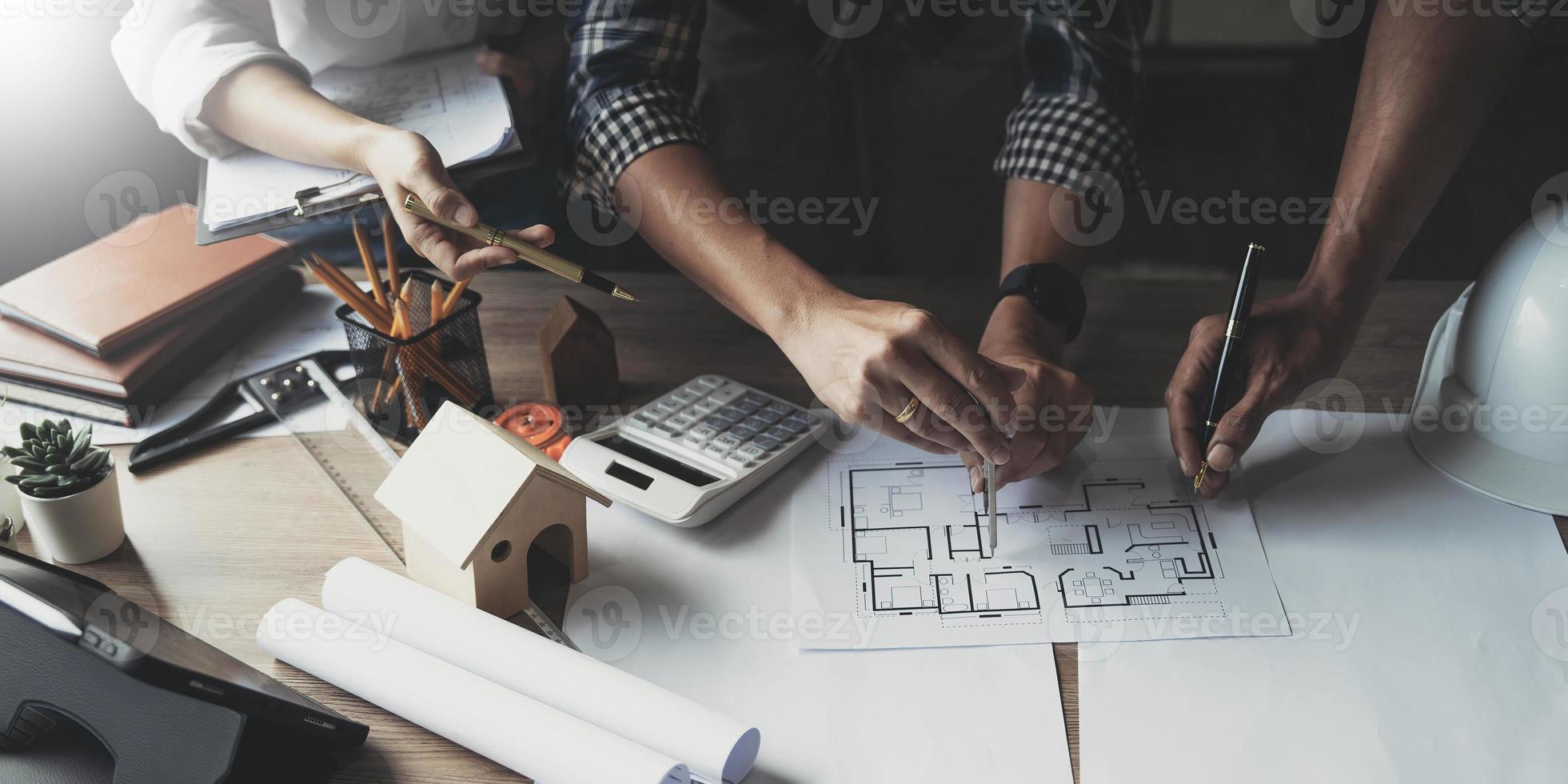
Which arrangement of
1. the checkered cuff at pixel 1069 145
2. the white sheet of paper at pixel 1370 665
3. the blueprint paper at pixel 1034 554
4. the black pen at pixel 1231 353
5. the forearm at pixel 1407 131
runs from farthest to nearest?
the checkered cuff at pixel 1069 145 < the forearm at pixel 1407 131 < the black pen at pixel 1231 353 < the blueprint paper at pixel 1034 554 < the white sheet of paper at pixel 1370 665

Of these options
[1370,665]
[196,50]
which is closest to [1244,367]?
[1370,665]

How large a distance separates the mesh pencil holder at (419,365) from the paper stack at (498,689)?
23cm

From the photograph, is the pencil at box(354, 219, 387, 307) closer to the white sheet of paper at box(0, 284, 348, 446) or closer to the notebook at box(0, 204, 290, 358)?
the white sheet of paper at box(0, 284, 348, 446)

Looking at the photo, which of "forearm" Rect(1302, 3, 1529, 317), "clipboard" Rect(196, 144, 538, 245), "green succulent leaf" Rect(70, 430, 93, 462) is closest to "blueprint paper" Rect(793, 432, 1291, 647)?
"forearm" Rect(1302, 3, 1529, 317)

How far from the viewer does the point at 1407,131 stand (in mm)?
1010

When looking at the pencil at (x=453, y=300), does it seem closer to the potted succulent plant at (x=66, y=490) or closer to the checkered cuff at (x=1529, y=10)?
the potted succulent plant at (x=66, y=490)

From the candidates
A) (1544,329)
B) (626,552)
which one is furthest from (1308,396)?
(626,552)

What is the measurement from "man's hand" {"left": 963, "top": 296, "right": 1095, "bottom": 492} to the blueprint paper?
24 millimetres

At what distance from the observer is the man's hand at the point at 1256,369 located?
895 millimetres

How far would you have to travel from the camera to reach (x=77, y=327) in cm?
102

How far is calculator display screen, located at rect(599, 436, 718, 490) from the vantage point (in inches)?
35.1

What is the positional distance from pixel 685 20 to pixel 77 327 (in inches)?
27.3

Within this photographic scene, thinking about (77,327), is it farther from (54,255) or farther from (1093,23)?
(1093,23)

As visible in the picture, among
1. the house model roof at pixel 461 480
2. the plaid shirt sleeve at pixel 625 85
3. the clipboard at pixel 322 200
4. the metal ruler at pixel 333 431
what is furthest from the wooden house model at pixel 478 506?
the plaid shirt sleeve at pixel 625 85
